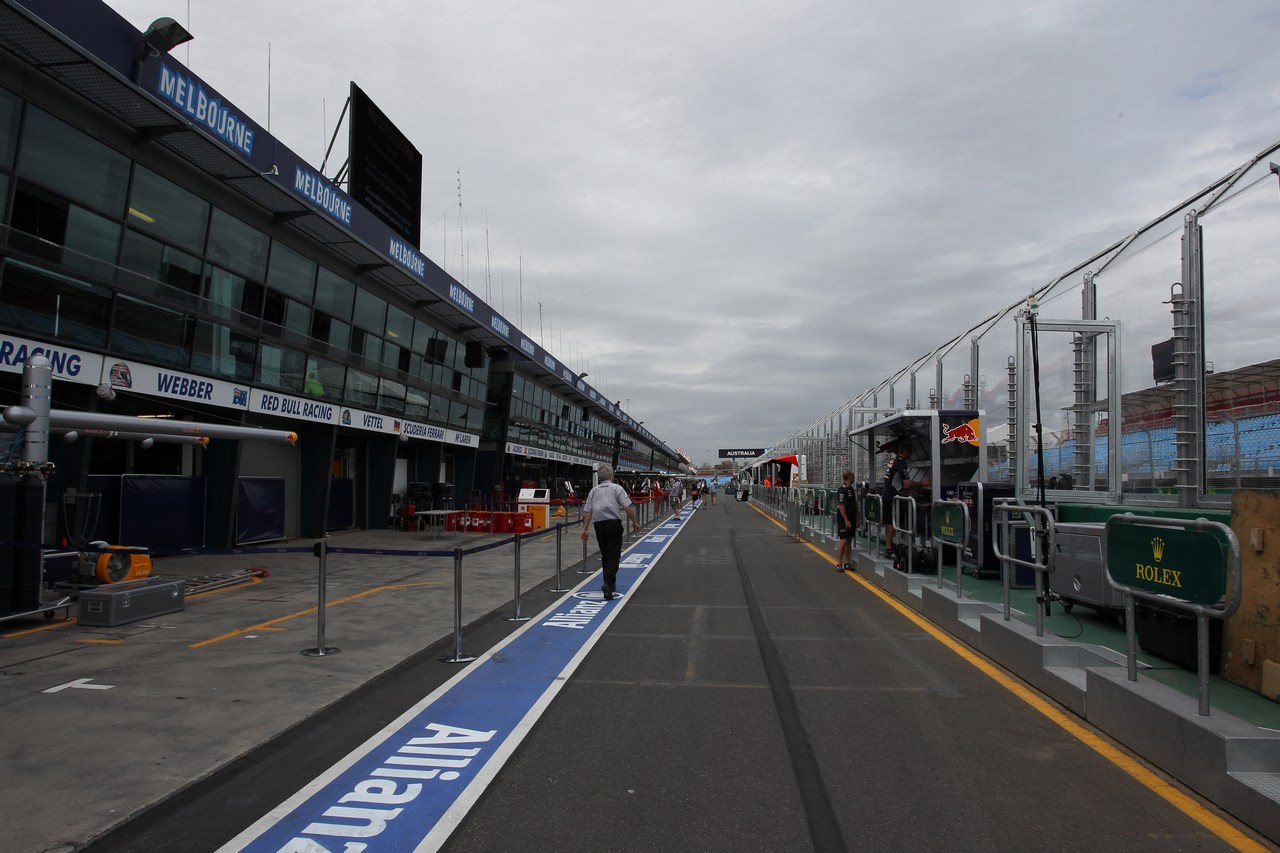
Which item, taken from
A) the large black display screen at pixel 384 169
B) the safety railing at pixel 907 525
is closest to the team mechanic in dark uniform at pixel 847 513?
the safety railing at pixel 907 525

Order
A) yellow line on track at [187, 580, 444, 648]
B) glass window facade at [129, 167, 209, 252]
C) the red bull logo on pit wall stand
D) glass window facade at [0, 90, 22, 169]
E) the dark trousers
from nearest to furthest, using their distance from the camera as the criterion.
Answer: yellow line on track at [187, 580, 444, 648], the dark trousers, glass window facade at [0, 90, 22, 169], the red bull logo on pit wall stand, glass window facade at [129, 167, 209, 252]

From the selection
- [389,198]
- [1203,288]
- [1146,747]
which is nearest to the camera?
[1146,747]

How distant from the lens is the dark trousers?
35.2 feet

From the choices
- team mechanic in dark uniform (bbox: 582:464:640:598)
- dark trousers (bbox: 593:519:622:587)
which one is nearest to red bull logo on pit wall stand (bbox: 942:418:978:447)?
team mechanic in dark uniform (bbox: 582:464:640:598)

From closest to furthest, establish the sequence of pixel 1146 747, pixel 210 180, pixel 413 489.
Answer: pixel 1146 747, pixel 210 180, pixel 413 489

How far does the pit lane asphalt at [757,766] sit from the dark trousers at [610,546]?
296 centimetres

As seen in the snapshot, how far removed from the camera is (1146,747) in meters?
4.55

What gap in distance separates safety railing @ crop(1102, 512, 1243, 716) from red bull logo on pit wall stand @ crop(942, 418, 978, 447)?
312 inches

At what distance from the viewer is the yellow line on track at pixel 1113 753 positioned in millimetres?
3596

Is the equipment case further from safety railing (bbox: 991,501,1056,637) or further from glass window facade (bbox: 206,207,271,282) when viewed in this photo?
safety railing (bbox: 991,501,1056,637)

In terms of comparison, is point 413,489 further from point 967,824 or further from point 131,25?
point 967,824

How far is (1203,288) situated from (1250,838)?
15.6 feet

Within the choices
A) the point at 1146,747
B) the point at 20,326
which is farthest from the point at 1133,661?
the point at 20,326

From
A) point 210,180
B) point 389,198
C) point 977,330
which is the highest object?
point 389,198
